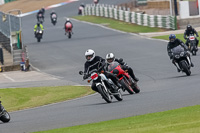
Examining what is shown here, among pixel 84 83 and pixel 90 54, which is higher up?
pixel 90 54

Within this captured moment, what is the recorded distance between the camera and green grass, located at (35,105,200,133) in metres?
9.91

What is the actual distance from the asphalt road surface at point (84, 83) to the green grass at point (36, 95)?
133 centimetres

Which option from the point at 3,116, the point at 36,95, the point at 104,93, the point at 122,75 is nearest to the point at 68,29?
the point at 36,95

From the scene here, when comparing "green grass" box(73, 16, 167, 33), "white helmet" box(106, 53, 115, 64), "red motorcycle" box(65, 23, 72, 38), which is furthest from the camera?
"green grass" box(73, 16, 167, 33)

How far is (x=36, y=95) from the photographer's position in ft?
75.0

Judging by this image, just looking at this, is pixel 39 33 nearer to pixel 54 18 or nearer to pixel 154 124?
pixel 54 18

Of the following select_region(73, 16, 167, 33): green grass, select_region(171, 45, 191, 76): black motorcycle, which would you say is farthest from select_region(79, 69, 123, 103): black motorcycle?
select_region(73, 16, 167, 33): green grass

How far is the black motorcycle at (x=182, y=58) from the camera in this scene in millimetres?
21359

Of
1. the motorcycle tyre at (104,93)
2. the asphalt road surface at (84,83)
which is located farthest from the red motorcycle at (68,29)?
the motorcycle tyre at (104,93)

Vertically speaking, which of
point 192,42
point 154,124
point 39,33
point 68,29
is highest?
point 154,124

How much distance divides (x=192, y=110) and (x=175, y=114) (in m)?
0.47

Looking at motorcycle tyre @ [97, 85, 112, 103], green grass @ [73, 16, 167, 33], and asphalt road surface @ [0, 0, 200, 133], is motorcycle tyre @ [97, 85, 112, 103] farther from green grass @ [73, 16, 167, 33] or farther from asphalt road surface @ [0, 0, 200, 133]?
green grass @ [73, 16, 167, 33]

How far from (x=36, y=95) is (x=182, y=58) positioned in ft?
17.9

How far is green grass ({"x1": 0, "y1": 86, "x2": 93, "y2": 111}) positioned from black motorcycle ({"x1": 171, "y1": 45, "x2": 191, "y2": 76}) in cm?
319
